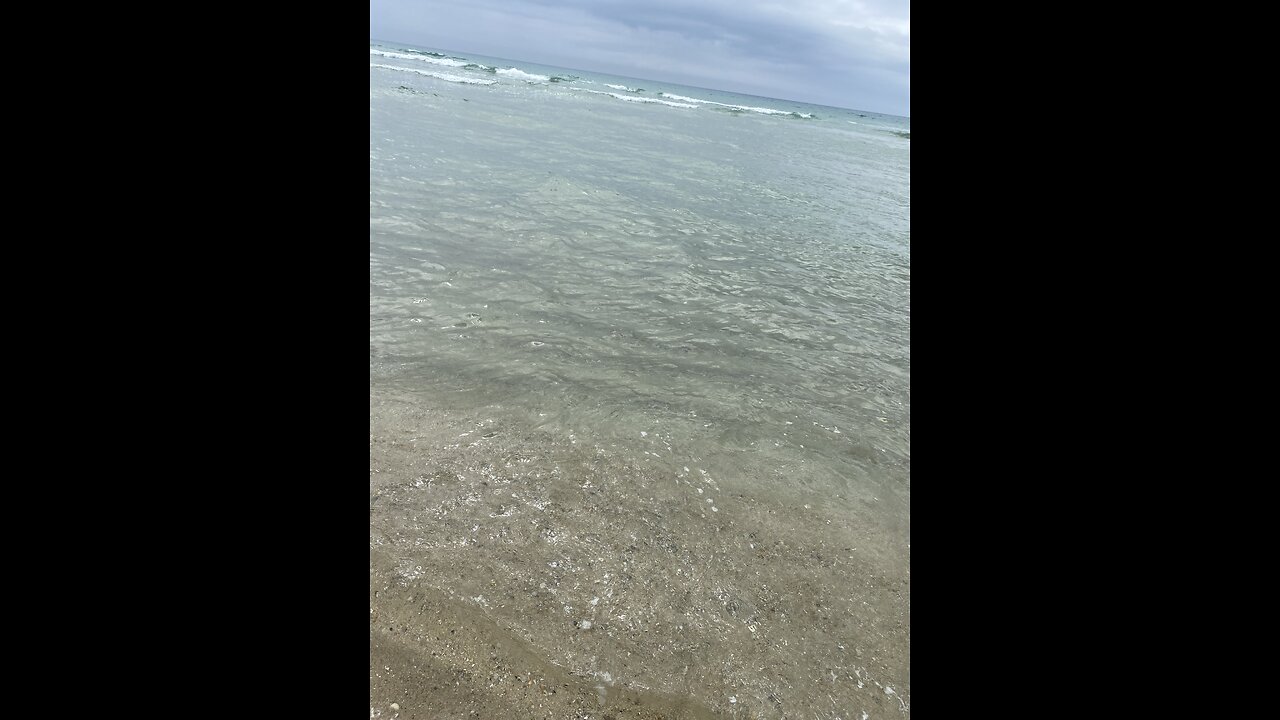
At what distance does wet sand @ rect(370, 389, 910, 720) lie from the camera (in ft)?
9.32

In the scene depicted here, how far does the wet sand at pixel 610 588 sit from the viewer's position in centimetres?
284

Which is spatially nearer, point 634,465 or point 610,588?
point 610,588

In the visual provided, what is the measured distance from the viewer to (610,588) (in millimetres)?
3395

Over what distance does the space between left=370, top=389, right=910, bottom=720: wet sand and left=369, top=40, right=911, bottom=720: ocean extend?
1cm

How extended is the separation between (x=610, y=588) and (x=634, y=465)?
4.10 ft

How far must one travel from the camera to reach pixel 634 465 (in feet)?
14.9

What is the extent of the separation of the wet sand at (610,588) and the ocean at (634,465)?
0.01 metres

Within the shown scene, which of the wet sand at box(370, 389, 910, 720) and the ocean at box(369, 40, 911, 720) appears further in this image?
the ocean at box(369, 40, 911, 720)

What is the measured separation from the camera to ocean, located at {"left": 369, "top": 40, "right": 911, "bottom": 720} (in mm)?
3012

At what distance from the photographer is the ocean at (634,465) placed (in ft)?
9.88

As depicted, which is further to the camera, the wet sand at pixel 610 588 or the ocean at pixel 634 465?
the ocean at pixel 634 465
